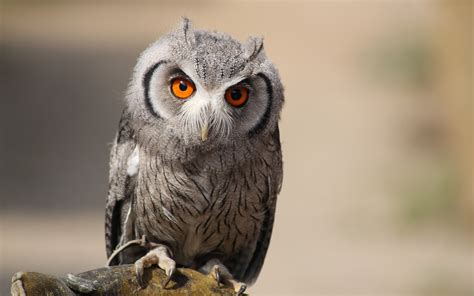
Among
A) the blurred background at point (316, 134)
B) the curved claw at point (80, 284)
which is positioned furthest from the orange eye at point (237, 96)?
the blurred background at point (316, 134)

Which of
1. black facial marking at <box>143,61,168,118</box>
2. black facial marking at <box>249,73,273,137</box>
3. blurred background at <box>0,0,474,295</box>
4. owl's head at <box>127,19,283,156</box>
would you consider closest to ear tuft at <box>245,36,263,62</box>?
owl's head at <box>127,19,283,156</box>

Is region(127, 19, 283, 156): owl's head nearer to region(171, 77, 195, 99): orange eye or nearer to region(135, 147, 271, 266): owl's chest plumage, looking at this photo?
region(171, 77, 195, 99): orange eye

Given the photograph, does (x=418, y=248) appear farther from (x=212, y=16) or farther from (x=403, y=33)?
(x=212, y=16)

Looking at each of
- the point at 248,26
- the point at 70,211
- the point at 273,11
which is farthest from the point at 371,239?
the point at 273,11

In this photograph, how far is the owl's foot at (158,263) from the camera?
8.47ft

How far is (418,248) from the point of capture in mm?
7289

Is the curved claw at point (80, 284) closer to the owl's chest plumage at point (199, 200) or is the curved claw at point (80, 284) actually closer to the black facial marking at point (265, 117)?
the owl's chest plumage at point (199, 200)

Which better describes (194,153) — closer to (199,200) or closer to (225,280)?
(199,200)

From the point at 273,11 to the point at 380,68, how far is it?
2.38 m

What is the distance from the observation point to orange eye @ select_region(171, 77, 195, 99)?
9.36ft

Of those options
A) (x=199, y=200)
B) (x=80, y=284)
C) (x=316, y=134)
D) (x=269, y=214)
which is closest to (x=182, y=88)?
(x=199, y=200)

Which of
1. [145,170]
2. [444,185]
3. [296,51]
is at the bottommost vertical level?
[444,185]

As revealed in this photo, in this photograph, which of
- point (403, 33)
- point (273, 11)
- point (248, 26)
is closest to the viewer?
point (403, 33)

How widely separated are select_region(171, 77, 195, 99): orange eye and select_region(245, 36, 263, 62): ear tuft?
0.72 feet
